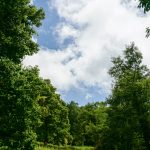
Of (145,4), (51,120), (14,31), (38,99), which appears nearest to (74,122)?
(51,120)

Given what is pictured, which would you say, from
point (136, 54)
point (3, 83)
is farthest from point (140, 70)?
point (3, 83)

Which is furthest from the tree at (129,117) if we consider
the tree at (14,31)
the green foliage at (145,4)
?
the green foliage at (145,4)

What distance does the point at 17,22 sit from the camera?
111 feet

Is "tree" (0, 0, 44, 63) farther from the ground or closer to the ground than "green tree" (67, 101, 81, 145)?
closer to the ground

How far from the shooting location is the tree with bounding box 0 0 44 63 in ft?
108

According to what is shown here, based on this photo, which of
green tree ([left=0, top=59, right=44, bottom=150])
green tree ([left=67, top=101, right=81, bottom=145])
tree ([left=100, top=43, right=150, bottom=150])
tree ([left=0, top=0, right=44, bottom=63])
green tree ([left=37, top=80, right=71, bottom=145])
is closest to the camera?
green tree ([left=0, top=59, right=44, bottom=150])

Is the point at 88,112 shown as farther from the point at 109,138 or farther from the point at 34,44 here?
the point at 34,44

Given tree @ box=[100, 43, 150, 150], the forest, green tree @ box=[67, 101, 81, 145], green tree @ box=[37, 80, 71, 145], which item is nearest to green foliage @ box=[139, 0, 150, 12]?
the forest

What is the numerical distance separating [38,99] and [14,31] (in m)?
16.1

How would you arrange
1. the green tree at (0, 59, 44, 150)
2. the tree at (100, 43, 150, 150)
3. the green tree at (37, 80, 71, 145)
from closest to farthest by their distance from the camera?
the green tree at (0, 59, 44, 150) < the tree at (100, 43, 150, 150) < the green tree at (37, 80, 71, 145)

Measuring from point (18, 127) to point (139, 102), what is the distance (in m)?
23.9

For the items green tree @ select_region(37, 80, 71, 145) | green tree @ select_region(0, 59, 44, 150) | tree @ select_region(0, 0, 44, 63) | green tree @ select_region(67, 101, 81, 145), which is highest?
green tree @ select_region(67, 101, 81, 145)

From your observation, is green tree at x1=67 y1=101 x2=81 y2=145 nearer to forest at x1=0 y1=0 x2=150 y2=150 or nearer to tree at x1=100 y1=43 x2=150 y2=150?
forest at x1=0 y1=0 x2=150 y2=150

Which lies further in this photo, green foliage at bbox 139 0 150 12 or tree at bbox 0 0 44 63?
tree at bbox 0 0 44 63
